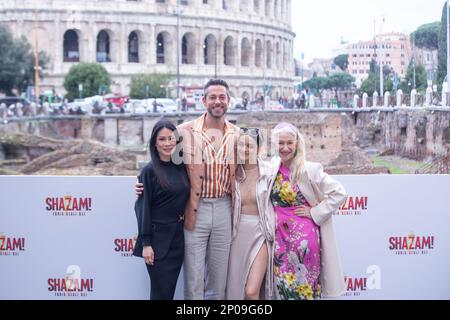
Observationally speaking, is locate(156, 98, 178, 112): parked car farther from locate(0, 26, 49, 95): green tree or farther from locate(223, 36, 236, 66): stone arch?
locate(223, 36, 236, 66): stone arch

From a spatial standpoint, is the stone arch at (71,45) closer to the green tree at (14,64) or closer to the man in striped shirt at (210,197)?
the green tree at (14,64)

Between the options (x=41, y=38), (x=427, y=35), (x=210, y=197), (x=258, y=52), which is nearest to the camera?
(x=210, y=197)

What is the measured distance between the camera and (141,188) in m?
5.24

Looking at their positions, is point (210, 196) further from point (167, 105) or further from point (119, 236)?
point (167, 105)

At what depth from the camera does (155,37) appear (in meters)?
53.0

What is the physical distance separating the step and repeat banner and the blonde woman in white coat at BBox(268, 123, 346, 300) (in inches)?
35.8

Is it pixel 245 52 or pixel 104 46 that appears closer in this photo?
pixel 104 46

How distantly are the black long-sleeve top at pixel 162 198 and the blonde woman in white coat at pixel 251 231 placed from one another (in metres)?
0.36

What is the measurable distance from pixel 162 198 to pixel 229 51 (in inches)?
2105

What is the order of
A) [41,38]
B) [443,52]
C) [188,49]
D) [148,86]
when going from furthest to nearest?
[188,49] → [41,38] → [148,86] → [443,52]

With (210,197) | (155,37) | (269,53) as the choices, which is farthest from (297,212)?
(269,53)

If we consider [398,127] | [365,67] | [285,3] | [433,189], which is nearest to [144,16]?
[285,3]

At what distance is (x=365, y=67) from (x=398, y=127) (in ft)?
232

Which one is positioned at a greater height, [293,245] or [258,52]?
[258,52]
